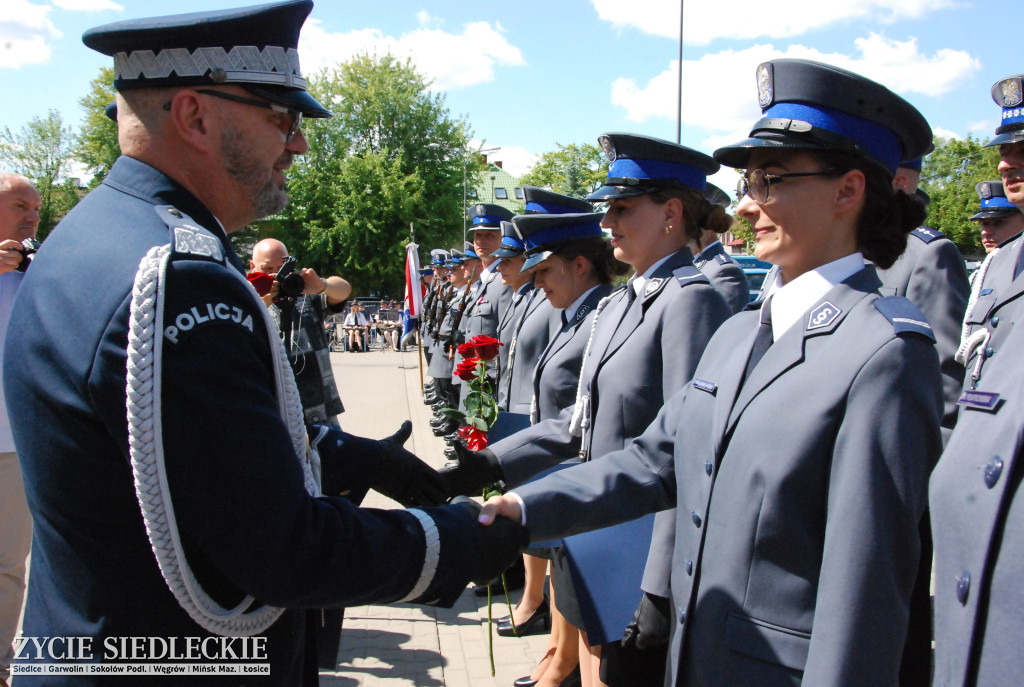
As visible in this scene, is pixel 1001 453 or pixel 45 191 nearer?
pixel 1001 453

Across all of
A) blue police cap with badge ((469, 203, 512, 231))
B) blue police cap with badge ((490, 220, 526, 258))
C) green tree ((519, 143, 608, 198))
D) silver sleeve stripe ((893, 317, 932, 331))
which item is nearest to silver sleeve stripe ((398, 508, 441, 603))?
silver sleeve stripe ((893, 317, 932, 331))

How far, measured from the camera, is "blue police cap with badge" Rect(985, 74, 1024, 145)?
3.18 metres

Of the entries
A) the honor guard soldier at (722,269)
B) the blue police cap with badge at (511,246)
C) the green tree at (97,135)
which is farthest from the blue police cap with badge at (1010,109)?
the green tree at (97,135)

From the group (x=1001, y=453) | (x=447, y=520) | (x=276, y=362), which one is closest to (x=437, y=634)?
(x=447, y=520)

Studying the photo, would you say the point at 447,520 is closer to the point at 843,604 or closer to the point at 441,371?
the point at 843,604

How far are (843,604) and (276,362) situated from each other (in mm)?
1159

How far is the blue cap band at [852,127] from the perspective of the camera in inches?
70.9

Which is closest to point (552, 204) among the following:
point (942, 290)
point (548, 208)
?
point (548, 208)

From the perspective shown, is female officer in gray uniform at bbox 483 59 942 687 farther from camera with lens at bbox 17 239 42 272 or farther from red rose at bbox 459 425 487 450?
camera with lens at bbox 17 239 42 272

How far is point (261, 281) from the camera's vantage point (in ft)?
14.2

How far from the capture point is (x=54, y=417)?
1409mm

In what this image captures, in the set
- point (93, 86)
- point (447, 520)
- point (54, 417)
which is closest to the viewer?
point (54, 417)

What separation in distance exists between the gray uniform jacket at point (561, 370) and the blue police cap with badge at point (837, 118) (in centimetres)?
194

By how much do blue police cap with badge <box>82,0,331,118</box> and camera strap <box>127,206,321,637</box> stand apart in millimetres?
288
